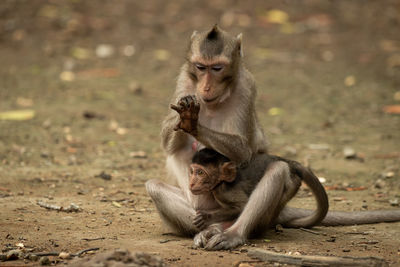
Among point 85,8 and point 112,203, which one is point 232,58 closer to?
point 112,203

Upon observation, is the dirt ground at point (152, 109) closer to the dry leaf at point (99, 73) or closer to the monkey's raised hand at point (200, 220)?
the dry leaf at point (99, 73)

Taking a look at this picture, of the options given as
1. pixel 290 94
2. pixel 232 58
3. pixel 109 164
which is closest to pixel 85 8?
pixel 290 94

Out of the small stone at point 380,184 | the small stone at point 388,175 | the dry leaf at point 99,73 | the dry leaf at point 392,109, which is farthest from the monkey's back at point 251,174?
the dry leaf at point 99,73

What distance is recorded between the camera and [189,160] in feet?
20.9

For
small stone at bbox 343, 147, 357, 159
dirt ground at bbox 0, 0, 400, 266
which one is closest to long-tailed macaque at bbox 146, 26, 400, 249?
dirt ground at bbox 0, 0, 400, 266

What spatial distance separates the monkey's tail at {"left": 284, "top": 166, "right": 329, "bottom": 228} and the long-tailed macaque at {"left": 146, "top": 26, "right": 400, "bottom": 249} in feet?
0.69

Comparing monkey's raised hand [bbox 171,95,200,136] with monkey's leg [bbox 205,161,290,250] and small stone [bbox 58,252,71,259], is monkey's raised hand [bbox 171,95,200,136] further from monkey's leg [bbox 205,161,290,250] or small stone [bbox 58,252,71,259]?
small stone [bbox 58,252,71,259]

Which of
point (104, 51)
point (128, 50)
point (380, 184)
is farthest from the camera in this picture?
point (128, 50)

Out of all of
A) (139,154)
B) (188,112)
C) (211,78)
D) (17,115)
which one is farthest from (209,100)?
(17,115)

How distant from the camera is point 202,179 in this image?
5.88 metres

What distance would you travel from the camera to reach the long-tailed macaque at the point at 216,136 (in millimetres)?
5832

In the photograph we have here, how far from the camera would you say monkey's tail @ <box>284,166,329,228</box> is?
620cm

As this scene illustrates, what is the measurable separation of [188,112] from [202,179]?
2.30 feet

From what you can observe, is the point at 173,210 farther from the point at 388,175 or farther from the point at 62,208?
the point at 388,175
